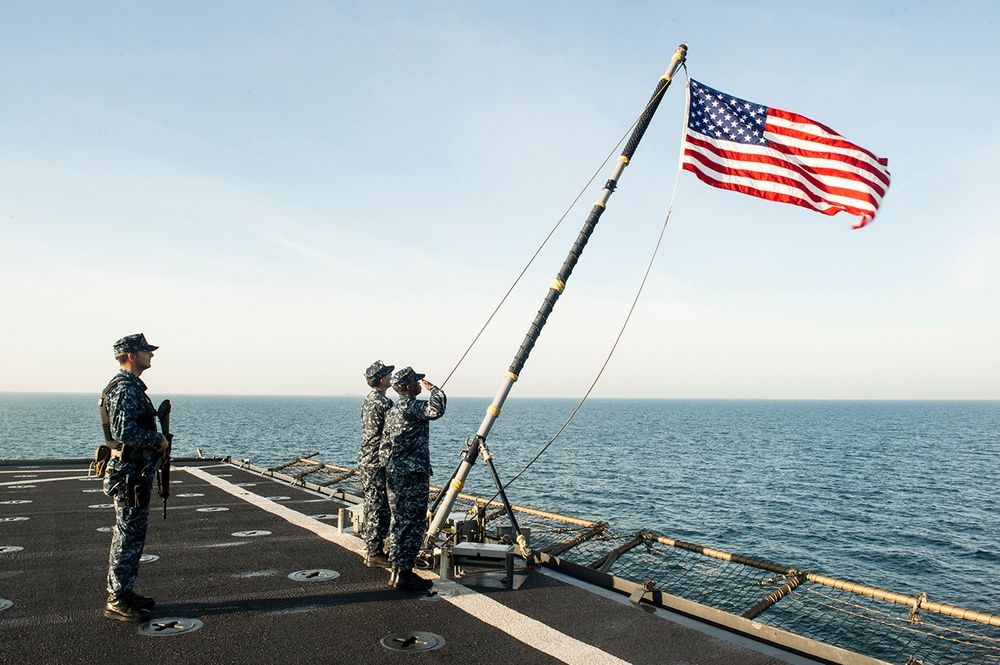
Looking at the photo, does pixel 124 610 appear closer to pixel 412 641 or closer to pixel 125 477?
pixel 125 477

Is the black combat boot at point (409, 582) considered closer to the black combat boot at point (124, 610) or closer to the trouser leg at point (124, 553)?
the black combat boot at point (124, 610)

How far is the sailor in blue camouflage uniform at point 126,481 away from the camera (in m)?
6.46

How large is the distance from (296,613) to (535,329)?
14.4 feet

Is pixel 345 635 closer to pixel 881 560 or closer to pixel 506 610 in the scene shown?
pixel 506 610

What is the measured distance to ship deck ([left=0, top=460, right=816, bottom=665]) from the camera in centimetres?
583

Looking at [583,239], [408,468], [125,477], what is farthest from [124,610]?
[583,239]

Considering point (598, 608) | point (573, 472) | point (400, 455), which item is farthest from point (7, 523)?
point (573, 472)

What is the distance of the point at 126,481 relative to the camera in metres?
6.52

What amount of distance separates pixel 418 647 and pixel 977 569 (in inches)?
1132

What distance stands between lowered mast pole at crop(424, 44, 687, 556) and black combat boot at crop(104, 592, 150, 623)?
335 cm

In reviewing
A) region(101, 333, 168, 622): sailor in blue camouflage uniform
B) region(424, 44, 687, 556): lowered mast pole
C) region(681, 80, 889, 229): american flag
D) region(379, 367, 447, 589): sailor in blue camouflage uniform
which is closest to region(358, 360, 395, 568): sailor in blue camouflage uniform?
region(379, 367, 447, 589): sailor in blue camouflage uniform

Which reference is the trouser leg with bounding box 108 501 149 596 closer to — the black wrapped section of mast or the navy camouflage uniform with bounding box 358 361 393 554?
the navy camouflage uniform with bounding box 358 361 393 554

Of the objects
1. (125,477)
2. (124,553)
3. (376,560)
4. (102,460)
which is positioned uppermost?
(102,460)

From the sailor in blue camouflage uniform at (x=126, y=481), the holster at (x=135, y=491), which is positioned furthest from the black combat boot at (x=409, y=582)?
the holster at (x=135, y=491)
